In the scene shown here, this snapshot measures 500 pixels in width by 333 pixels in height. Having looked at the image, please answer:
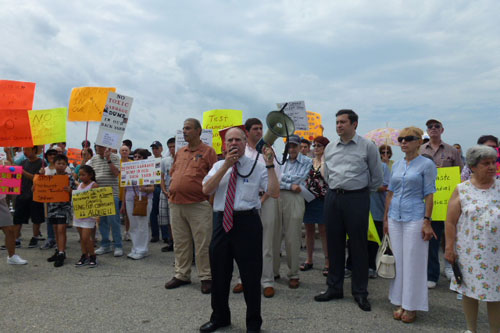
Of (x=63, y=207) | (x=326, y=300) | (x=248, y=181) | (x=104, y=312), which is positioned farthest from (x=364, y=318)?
(x=63, y=207)

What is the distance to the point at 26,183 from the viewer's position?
23.5 feet

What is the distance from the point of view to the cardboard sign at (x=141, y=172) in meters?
6.52

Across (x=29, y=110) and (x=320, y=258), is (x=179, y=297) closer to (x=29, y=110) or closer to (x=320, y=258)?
(x=320, y=258)

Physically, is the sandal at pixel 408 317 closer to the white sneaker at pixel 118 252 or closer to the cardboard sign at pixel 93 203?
the cardboard sign at pixel 93 203

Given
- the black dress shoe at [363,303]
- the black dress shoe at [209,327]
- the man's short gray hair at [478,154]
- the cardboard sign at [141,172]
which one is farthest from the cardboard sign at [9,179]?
the man's short gray hair at [478,154]

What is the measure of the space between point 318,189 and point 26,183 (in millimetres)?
5874

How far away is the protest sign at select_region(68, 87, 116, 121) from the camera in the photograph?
22.3 ft

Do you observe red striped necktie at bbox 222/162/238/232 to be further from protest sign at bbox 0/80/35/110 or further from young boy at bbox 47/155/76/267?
protest sign at bbox 0/80/35/110

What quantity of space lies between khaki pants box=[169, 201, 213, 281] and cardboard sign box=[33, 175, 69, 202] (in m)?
2.52

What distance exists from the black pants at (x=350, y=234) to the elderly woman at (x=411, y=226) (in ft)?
1.11

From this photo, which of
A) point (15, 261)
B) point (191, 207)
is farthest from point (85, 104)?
point (191, 207)

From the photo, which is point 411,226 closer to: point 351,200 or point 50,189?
point 351,200

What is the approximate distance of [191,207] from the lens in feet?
15.9

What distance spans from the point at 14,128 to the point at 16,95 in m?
0.72
